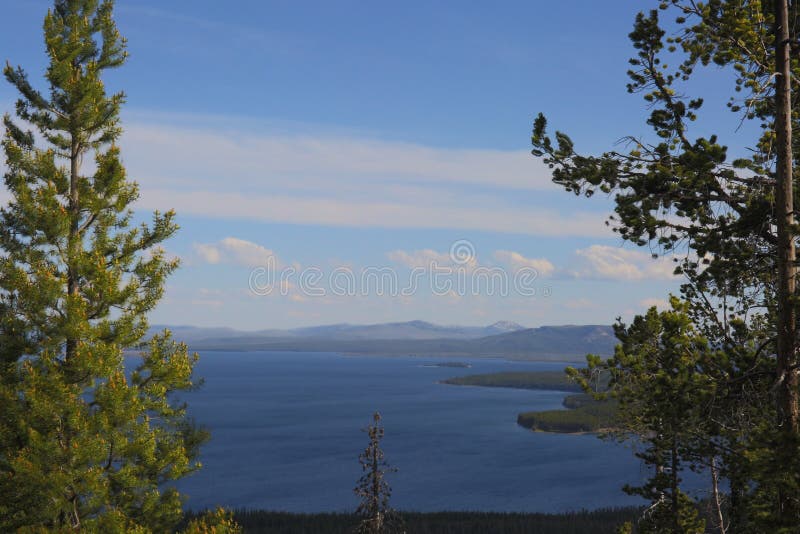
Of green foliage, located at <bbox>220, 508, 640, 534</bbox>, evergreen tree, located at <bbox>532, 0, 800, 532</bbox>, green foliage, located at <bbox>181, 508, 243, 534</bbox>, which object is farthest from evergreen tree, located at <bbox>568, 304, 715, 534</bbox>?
green foliage, located at <bbox>220, 508, 640, 534</bbox>

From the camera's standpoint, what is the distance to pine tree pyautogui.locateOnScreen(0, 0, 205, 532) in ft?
56.5

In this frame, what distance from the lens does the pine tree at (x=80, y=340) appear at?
17219 millimetres

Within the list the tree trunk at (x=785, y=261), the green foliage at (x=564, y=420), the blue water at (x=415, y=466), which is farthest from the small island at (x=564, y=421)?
the tree trunk at (x=785, y=261)

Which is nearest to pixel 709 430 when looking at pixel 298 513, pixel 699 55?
pixel 699 55

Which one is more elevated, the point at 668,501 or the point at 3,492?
the point at 3,492

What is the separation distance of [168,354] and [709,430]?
15.1 meters

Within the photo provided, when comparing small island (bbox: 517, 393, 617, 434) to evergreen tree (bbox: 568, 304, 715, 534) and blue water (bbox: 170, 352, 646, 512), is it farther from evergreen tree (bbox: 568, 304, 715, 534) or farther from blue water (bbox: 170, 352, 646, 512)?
evergreen tree (bbox: 568, 304, 715, 534)

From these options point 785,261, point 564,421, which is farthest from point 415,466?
point 785,261

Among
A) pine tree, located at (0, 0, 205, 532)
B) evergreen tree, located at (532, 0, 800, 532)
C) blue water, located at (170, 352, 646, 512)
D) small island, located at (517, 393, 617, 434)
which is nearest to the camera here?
evergreen tree, located at (532, 0, 800, 532)

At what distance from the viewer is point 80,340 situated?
18844 millimetres

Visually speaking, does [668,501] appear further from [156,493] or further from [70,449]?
[70,449]

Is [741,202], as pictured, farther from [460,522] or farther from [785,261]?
[460,522]

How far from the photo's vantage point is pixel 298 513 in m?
85.8

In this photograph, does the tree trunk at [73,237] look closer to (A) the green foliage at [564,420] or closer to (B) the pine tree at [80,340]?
(B) the pine tree at [80,340]
